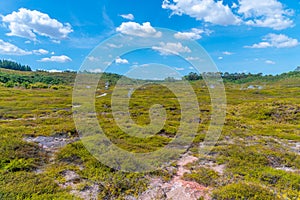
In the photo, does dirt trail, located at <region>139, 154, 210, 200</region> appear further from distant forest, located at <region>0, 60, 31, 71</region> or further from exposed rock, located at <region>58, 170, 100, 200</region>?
distant forest, located at <region>0, 60, 31, 71</region>

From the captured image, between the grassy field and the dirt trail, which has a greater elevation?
the grassy field

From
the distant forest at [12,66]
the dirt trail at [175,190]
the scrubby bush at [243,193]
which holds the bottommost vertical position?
the dirt trail at [175,190]

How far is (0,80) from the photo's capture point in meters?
81.9

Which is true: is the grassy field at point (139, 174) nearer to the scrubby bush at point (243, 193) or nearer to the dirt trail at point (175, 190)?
the scrubby bush at point (243, 193)

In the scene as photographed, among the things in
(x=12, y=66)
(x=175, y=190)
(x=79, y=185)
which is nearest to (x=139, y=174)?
(x=175, y=190)

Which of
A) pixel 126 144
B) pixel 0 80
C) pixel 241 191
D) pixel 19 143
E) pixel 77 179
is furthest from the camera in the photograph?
pixel 0 80

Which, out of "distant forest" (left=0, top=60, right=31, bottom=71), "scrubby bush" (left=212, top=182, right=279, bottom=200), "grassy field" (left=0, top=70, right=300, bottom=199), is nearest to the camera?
"scrubby bush" (left=212, top=182, right=279, bottom=200)

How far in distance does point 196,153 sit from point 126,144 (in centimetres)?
465

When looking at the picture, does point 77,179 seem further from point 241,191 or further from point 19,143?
point 241,191

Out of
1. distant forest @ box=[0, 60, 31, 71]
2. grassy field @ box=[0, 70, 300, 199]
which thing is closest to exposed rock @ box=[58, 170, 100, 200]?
grassy field @ box=[0, 70, 300, 199]

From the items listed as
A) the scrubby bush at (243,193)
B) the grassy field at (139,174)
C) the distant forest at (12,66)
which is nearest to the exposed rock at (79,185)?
the grassy field at (139,174)

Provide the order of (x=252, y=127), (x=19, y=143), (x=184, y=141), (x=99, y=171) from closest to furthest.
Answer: (x=99, y=171) → (x=19, y=143) → (x=184, y=141) → (x=252, y=127)

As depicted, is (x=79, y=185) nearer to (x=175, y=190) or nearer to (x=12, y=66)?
(x=175, y=190)

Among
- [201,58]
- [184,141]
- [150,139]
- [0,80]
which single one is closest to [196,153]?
[184,141]
